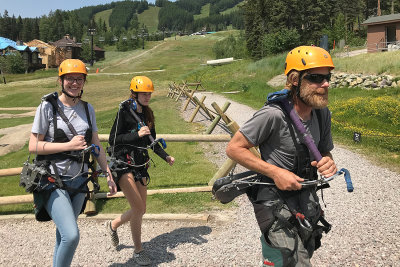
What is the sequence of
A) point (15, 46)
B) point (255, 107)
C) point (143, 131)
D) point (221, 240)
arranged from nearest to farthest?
point (143, 131)
point (221, 240)
point (255, 107)
point (15, 46)

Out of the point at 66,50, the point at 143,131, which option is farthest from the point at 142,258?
the point at 66,50

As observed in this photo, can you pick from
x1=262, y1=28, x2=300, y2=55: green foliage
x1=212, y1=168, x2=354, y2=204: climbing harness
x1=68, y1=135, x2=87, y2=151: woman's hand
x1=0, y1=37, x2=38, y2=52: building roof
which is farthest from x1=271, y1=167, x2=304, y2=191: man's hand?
x1=0, y1=37, x2=38, y2=52: building roof

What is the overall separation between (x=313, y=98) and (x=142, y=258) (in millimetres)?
3438

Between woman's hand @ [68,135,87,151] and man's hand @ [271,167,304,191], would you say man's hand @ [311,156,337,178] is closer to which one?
man's hand @ [271,167,304,191]

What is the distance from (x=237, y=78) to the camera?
125 feet

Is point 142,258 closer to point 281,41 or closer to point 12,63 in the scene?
point 281,41

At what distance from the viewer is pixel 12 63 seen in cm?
8712

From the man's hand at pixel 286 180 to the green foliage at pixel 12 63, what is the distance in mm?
92546

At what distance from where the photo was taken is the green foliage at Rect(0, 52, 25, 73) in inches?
3324

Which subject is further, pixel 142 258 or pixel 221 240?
pixel 221 240

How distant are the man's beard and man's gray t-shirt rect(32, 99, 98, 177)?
2394 millimetres

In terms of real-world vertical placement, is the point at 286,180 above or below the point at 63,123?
below

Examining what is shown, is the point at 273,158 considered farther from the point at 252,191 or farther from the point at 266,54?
the point at 266,54

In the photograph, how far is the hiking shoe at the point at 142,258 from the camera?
509 centimetres
